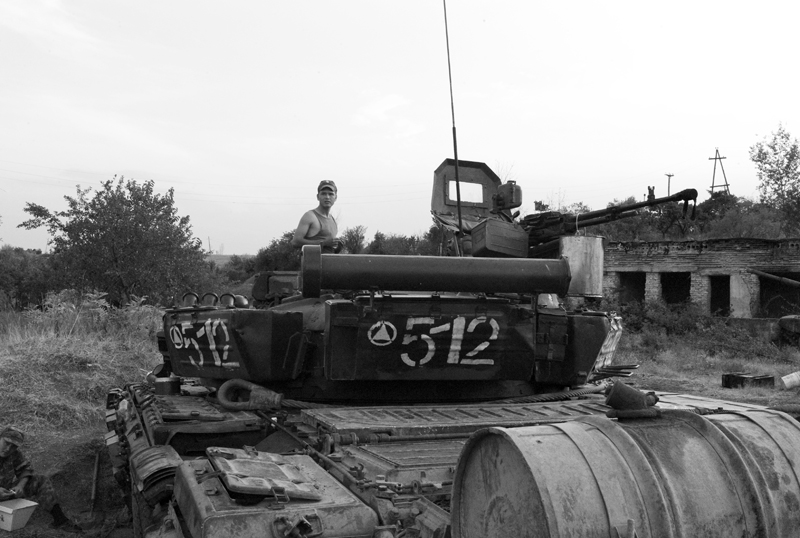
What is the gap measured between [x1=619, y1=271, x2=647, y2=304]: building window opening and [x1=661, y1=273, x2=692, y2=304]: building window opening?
2.38 ft

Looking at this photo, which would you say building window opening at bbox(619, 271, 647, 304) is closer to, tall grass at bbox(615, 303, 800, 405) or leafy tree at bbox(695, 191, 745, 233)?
tall grass at bbox(615, 303, 800, 405)

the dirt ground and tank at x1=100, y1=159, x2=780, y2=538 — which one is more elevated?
tank at x1=100, y1=159, x2=780, y2=538


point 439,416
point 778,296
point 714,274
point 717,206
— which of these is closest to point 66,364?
point 439,416

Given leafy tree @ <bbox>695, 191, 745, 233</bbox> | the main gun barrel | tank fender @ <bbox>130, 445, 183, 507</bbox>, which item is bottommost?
tank fender @ <bbox>130, 445, 183, 507</bbox>

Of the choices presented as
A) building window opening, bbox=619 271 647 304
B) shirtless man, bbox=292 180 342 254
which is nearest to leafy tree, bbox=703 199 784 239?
building window opening, bbox=619 271 647 304

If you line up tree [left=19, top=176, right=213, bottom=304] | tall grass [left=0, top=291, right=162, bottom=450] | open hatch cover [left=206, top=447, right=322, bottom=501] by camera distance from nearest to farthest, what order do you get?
open hatch cover [left=206, top=447, right=322, bottom=501] < tall grass [left=0, top=291, right=162, bottom=450] < tree [left=19, top=176, right=213, bottom=304]

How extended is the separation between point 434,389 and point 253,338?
3.91ft

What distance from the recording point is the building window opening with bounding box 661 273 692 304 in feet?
92.9

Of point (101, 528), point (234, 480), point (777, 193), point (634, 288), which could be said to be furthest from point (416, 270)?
point (777, 193)

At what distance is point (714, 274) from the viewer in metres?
26.5

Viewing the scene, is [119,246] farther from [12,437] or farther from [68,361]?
[12,437]

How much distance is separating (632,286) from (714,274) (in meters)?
3.08

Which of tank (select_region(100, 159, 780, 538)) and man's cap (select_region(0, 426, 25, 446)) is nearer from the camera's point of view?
tank (select_region(100, 159, 780, 538))

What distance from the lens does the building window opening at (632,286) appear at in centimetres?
2830
